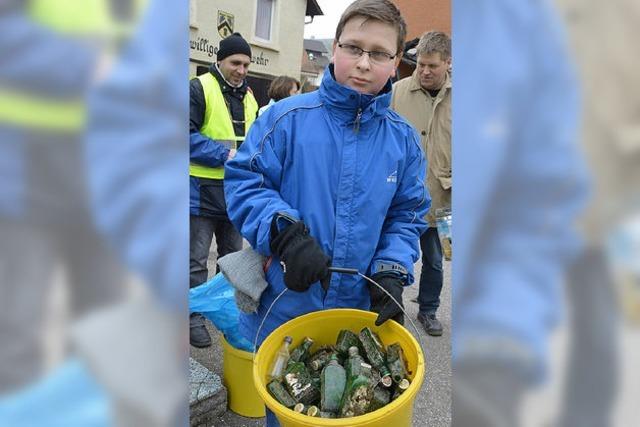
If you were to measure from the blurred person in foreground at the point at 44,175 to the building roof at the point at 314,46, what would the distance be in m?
39.2

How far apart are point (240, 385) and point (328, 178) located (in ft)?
4.69

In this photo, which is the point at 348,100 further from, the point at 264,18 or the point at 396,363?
the point at 264,18

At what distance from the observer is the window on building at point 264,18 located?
15.8 meters

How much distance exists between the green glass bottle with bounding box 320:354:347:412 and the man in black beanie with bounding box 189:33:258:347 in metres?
1.87

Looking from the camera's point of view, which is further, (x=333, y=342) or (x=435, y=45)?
(x=435, y=45)

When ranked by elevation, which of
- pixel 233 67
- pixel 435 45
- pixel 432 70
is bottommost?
pixel 233 67

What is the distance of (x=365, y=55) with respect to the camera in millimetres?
1624

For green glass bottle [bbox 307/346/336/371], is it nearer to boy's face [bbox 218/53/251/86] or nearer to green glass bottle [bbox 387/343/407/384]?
green glass bottle [bbox 387/343/407/384]

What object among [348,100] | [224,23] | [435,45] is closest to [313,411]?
[348,100]

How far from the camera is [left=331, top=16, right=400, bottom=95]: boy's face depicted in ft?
5.29

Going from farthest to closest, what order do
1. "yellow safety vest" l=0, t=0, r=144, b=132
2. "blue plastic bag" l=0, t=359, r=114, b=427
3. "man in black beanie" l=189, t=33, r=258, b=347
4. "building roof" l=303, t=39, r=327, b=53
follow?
"building roof" l=303, t=39, r=327, b=53, "man in black beanie" l=189, t=33, r=258, b=347, "blue plastic bag" l=0, t=359, r=114, b=427, "yellow safety vest" l=0, t=0, r=144, b=132

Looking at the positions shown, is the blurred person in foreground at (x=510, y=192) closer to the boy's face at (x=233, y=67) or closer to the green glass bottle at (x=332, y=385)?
the green glass bottle at (x=332, y=385)

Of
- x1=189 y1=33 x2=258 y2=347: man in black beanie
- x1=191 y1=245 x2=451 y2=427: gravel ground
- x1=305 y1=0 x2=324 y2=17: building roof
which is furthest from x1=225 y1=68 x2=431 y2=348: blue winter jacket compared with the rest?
x1=305 y1=0 x2=324 y2=17: building roof

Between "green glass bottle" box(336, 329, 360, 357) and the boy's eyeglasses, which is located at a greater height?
the boy's eyeglasses
